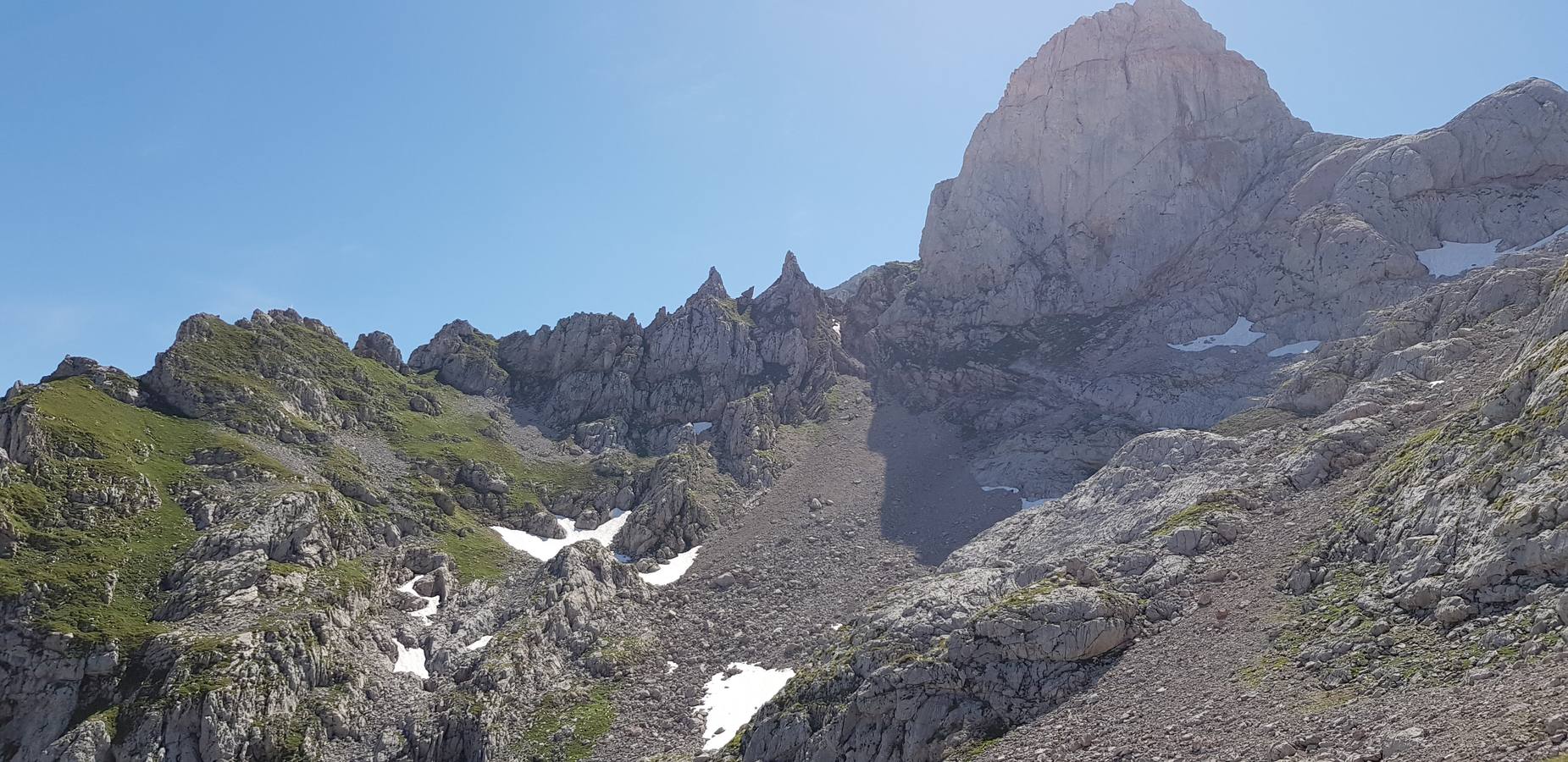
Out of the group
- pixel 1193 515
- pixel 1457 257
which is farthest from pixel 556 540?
pixel 1457 257

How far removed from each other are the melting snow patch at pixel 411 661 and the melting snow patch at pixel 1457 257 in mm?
111095

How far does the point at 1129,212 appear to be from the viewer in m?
134

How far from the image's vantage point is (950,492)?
338ft

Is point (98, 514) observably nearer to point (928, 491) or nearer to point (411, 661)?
point (411, 661)

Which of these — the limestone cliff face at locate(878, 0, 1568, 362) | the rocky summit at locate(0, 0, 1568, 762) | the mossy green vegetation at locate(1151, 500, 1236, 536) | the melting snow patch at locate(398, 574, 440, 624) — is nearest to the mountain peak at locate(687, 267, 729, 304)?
the rocky summit at locate(0, 0, 1568, 762)

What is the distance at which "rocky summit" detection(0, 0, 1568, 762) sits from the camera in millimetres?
38438

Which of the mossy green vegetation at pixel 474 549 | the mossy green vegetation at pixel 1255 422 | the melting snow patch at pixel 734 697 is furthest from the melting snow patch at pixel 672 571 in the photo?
the mossy green vegetation at pixel 1255 422

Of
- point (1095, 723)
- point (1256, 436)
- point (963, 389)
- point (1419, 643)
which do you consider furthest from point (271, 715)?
point (963, 389)

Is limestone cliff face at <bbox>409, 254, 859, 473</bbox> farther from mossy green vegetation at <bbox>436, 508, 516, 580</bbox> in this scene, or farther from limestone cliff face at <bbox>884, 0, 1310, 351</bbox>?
mossy green vegetation at <bbox>436, 508, 516, 580</bbox>

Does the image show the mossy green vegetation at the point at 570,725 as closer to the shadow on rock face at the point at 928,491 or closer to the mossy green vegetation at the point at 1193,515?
the shadow on rock face at the point at 928,491

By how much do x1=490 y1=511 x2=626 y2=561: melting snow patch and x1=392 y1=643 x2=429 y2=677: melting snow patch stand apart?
22.5 m

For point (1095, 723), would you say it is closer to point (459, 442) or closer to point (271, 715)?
point (271, 715)

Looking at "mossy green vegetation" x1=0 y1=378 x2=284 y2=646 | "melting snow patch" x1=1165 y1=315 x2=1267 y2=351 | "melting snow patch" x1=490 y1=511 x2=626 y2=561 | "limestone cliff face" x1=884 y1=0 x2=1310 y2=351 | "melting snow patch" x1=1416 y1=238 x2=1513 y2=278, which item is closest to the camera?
"mossy green vegetation" x1=0 y1=378 x2=284 y2=646

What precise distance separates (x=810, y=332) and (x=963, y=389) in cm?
2865
